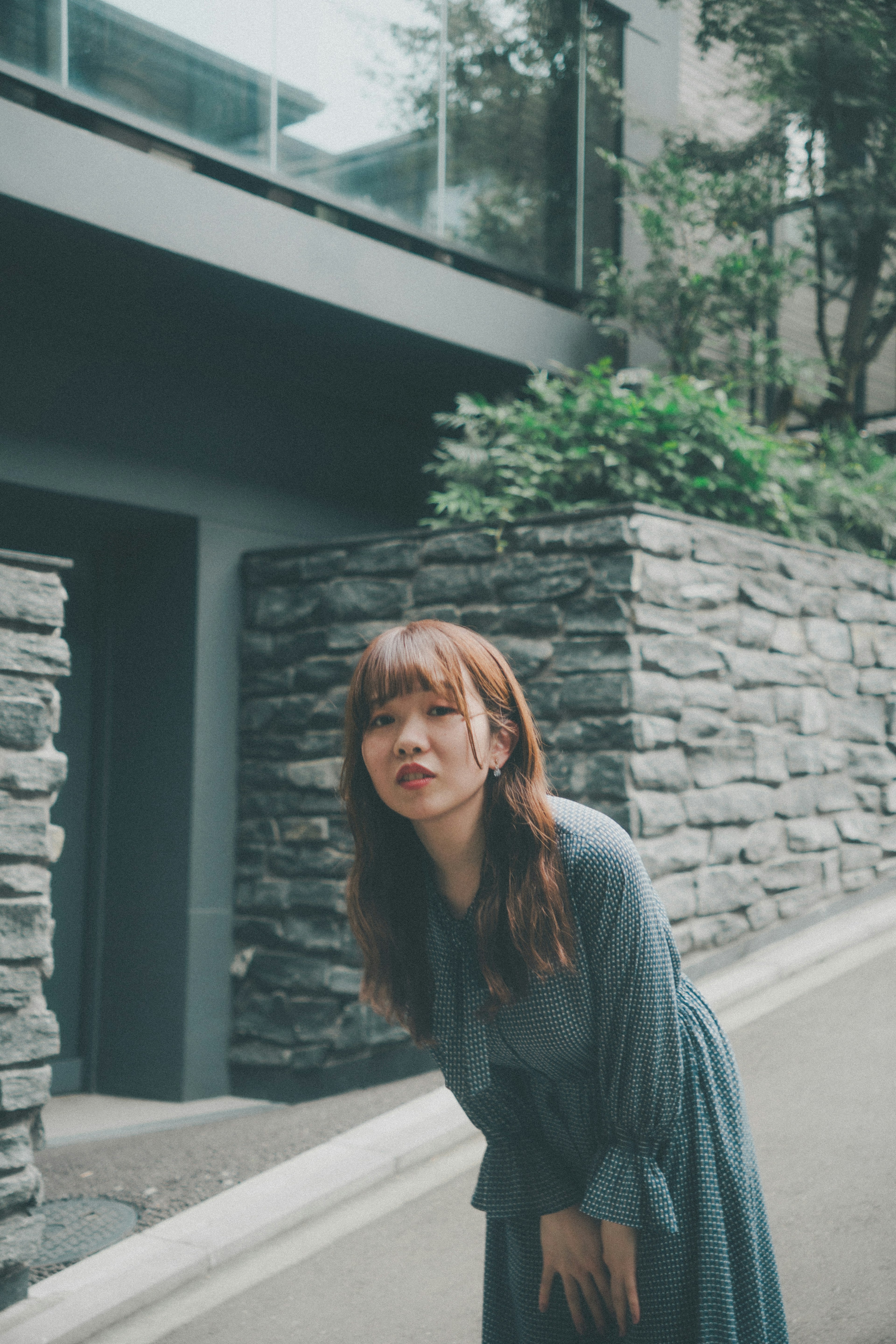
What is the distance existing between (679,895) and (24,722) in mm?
3043

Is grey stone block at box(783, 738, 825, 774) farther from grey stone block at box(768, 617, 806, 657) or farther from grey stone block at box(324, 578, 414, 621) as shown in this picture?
grey stone block at box(324, 578, 414, 621)

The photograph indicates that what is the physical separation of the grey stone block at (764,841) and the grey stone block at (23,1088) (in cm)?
348

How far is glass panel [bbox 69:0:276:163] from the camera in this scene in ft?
17.4

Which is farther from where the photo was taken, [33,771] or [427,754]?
[33,771]


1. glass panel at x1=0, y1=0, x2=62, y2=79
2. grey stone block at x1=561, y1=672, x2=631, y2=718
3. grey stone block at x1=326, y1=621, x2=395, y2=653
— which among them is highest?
glass panel at x1=0, y1=0, x2=62, y2=79

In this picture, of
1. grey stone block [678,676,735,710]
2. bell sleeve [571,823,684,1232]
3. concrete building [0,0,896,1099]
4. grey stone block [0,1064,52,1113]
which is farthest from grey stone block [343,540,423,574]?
bell sleeve [571,823,684,1232]

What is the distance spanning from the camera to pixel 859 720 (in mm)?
6184

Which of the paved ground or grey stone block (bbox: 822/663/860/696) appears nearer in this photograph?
the paved ground

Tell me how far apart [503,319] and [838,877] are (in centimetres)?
393

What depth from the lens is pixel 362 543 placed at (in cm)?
601

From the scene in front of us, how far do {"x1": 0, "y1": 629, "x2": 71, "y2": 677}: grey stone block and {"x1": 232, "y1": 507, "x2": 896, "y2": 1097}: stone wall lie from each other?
7.88 ft

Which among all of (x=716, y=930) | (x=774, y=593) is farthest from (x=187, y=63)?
(x=716, y=930)

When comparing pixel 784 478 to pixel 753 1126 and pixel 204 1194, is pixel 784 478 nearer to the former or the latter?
pixel 753 1126

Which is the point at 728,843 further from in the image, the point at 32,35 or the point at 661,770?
the point at 32,35
